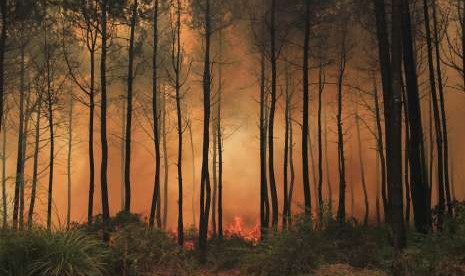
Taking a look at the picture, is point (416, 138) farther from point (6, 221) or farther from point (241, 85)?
point (241, 85)

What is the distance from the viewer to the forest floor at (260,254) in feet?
21.5

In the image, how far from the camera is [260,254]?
28.8 feet

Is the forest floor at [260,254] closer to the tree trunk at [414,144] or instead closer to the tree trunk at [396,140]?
the tree trunk at [396,140]

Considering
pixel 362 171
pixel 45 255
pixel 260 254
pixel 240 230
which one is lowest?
pixel 240 230

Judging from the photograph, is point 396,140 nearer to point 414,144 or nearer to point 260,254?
point 414,144

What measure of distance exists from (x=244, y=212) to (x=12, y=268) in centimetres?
1391

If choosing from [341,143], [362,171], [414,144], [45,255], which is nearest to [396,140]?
[414,144]

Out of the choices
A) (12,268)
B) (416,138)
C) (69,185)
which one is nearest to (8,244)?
(12,268)

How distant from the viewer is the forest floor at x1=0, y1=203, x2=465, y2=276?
6.55 meters

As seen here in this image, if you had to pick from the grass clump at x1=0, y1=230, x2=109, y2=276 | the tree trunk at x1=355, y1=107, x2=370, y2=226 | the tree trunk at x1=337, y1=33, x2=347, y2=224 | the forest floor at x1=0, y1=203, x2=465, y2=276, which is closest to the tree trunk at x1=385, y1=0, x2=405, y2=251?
the forest floor at x1=0, y1=203, x2=465, y2=276

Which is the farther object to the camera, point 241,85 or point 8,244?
point 241,85

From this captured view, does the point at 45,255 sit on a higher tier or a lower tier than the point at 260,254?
higher

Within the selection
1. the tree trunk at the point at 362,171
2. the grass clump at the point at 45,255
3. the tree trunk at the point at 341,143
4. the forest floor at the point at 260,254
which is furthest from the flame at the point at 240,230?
the grass clump at the point at 45,255

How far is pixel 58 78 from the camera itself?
692 inches
